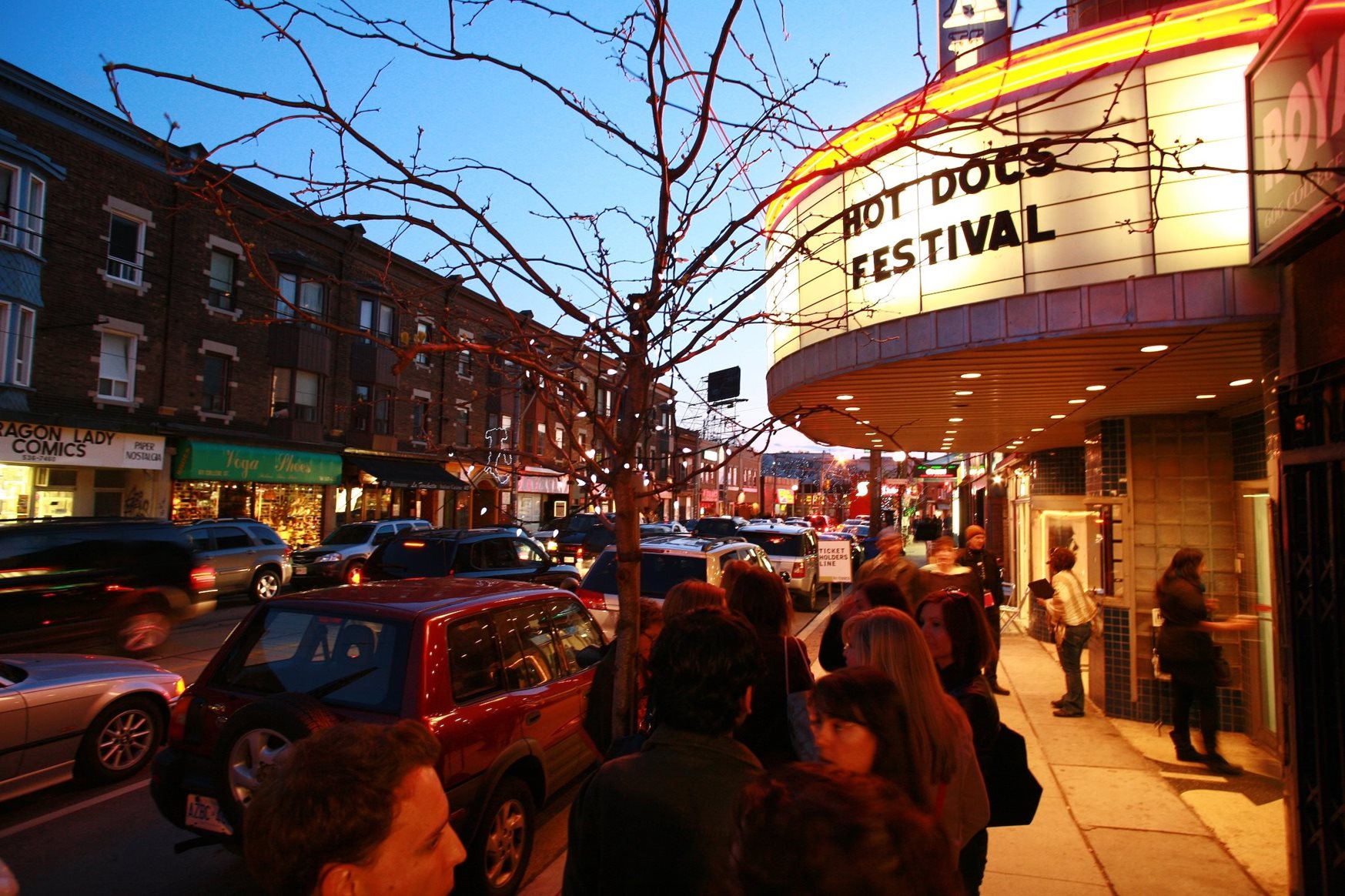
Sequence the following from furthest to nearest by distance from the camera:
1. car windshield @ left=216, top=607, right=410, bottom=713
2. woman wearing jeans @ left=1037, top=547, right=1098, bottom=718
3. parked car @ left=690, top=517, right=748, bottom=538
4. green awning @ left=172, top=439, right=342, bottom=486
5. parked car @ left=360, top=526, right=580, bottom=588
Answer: green awning @ left=172, top=439, right=342, bottom=486 < parked car @ left=690, top=517, right=748, bottom=538 < parked car @ left=360, top=526, right=580, bottom=588 < woman wearing jeans @ left=1037, top=547, right=1098, bottom=718 < car windshield @ left=216, top=607, right=410, bottom=713

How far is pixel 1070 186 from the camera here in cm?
646

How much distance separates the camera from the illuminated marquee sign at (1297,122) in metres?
3.88

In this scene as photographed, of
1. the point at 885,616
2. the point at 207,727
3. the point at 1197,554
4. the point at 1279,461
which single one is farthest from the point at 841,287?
the point at 207,727

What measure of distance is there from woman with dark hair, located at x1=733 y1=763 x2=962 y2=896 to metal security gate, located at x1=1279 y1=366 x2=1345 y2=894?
12.4 feet

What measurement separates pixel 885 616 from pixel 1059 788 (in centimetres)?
427

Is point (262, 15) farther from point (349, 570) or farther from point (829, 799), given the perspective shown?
point (349, 570)

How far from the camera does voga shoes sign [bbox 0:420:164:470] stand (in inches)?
760

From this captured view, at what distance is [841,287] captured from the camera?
8.62 m

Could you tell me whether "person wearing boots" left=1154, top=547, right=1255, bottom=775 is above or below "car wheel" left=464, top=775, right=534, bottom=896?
above

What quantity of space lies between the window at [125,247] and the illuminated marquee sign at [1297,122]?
24.5 metres

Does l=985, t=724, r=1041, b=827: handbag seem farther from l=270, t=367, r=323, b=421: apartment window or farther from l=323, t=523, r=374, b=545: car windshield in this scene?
l=270, t=367, r=323, b=421: apartment window

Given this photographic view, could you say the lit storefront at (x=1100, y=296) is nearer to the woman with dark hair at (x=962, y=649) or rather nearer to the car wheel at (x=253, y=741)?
the woman with dark hair at (x=962, y=649)

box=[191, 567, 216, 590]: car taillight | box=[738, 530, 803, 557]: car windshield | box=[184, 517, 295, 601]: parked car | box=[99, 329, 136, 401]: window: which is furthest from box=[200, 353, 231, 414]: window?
box=[738, 530, 803, 557]: car windshield

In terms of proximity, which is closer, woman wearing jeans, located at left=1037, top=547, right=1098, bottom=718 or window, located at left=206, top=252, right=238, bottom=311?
woman wearing jeans, located at left=1037, top=547, right=1098, bottom=718
